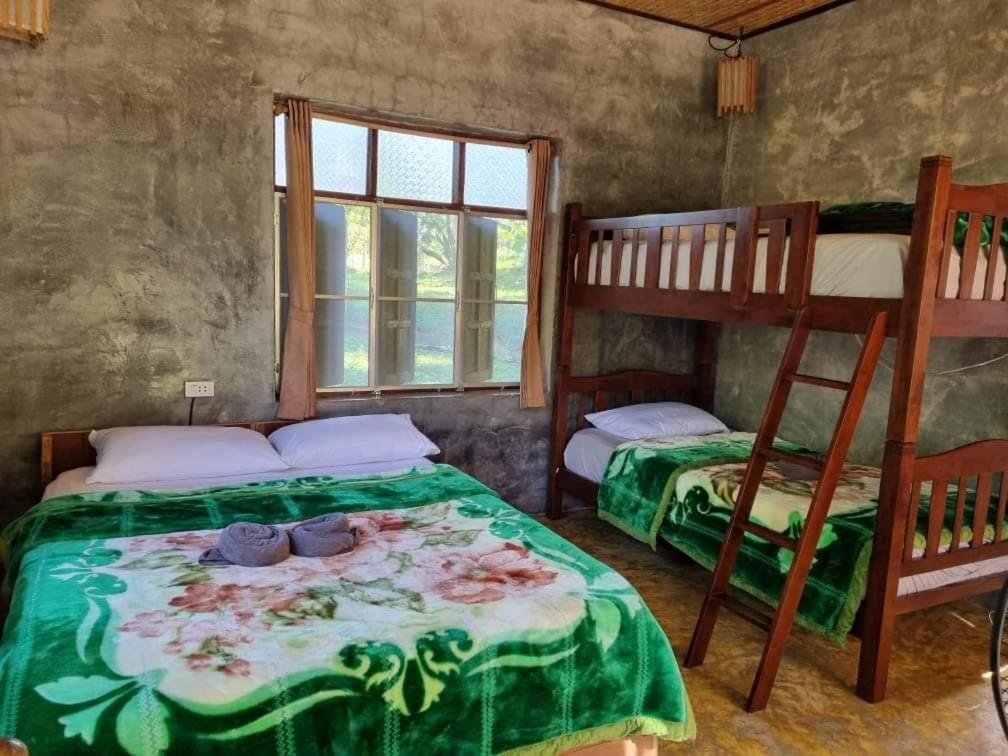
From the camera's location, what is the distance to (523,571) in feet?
7.55

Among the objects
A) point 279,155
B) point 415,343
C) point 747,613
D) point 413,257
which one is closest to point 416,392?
point 415,343

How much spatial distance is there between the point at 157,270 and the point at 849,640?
3.57 m

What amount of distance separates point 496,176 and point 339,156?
37.9 inches

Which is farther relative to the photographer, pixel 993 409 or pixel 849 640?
pixel 993 409

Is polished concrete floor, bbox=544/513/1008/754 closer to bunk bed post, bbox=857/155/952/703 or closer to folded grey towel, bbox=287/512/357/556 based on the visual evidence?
bunk bed post, bbox=857/155/952/703

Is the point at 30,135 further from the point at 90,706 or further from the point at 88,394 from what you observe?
the point at 90,706

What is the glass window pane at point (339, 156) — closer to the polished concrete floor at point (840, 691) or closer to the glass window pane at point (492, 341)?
the glass window pane at point (492, 341)

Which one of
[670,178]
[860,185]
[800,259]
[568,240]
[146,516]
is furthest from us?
[670,178]

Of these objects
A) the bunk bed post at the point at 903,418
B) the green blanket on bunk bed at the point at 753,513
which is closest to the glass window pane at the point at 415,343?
the green blanket on bunk bed at the point at 753,513

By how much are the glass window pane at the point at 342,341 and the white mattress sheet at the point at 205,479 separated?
2.39 feet

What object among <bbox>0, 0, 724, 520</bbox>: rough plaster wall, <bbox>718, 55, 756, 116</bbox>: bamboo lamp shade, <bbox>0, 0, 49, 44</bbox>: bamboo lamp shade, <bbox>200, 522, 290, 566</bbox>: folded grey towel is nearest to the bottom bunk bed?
<bbox>0, 0, 724, 520</bbox>: rough plaster wall

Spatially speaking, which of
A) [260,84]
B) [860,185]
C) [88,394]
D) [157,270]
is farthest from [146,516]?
[860,185]

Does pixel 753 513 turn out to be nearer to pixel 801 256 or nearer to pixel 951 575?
pixel 951 575

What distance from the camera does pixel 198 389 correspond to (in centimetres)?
361
